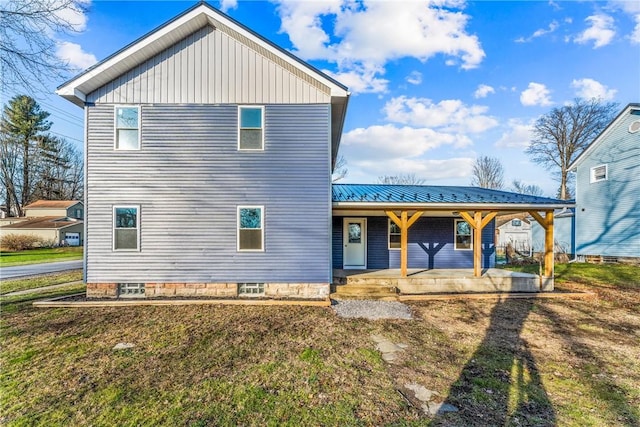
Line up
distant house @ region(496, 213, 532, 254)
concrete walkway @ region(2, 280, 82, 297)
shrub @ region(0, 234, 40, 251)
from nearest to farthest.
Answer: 1. concrete walkway @ region(2, 280, 82, 297)
2. shrub @ region(0, 234, 40, 251)
3. distant house @ region(496, 213, 532, 254)

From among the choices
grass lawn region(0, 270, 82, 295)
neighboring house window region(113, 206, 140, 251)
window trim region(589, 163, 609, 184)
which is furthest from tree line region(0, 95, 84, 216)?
window trim region(589, 163, 609, 184)

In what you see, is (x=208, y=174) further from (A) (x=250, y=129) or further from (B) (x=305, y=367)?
(B) (x=305, y=367)

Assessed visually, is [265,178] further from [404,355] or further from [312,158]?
[404,355]

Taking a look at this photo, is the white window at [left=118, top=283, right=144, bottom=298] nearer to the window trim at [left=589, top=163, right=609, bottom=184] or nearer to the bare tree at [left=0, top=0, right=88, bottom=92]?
the bare tree at [left=0, top=0, right=88, bottom=92]

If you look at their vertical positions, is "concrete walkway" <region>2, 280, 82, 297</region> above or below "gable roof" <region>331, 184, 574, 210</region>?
below

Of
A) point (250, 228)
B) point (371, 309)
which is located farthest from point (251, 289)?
point (371, 309)

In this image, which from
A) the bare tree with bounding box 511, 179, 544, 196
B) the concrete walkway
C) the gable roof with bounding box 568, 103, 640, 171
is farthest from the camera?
the bare tree with bounding box 511, 179, 544, 196

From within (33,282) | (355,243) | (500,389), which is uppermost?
(355,243)

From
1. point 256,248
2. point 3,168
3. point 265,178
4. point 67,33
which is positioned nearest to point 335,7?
point 265,178

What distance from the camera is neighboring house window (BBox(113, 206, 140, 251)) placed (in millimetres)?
8055

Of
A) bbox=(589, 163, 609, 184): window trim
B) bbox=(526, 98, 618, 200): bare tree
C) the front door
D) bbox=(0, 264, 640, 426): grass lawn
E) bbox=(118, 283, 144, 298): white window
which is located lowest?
bbox=(0, 264, 640, 426): grass lawn

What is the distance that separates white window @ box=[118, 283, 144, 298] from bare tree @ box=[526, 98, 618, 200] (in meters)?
33.2

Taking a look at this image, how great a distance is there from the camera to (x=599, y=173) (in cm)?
1598

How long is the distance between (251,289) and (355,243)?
14.2ft
